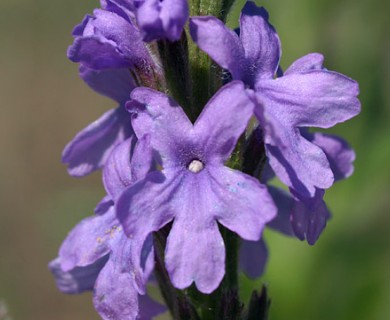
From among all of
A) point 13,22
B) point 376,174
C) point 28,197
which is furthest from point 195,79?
point 13,22

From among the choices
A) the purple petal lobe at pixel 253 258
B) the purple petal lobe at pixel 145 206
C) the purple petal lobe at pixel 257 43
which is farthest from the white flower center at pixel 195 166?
the purple petal lobe at pixel 253 258

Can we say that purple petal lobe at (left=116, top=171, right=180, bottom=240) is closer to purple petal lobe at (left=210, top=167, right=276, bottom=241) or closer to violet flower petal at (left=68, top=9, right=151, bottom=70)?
purple petal lobe at (left=210, top=167, right=276, bottom=241)

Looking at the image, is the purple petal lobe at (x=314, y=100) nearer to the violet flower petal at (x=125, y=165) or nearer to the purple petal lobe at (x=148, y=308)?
the violet flower petal at (x=125, y=165)

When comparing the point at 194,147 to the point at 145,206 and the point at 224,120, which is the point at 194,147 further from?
the point at 145,206

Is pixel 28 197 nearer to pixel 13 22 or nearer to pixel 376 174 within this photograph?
pixel 13 22

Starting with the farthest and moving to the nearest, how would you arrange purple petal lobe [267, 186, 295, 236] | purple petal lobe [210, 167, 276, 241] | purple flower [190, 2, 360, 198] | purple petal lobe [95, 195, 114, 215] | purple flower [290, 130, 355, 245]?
1. purple petal lobe [267, 186, 295, 236]
2. purple petal lobe [95, 195, 114, 215]
3. purple flower [290, 130, 355, 245]
4. purple flower [190, 2, 360, 198]
5. purple petal lobe [210, 167, 276, 241]

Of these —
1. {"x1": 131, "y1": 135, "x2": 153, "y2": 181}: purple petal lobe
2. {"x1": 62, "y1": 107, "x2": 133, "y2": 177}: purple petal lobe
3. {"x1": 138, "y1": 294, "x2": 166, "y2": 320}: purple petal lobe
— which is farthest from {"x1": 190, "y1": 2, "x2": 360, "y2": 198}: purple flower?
{"x1": 138, "y1": 294, "x2": 166, "y2": 320}: purple petal lobe

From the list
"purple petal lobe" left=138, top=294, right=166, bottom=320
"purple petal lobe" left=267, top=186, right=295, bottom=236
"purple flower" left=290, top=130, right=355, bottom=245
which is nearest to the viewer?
"purple flower" left=290, top=130, right=355, bottom=245
